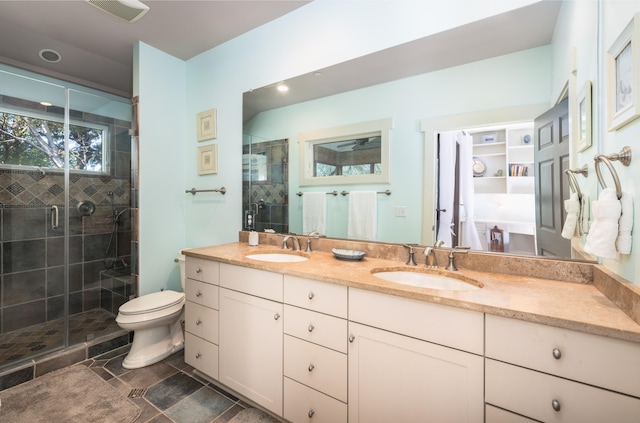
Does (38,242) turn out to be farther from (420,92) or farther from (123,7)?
(420,92)

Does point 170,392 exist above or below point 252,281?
below

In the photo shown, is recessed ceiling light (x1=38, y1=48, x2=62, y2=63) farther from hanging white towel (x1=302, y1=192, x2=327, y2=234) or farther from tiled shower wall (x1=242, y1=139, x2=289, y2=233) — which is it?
hanging white towel (x1=302, y1=192, x2=327, y2=234)

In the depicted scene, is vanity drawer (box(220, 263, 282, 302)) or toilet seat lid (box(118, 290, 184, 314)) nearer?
vanity drawer (box(220, 263, 282, 302))

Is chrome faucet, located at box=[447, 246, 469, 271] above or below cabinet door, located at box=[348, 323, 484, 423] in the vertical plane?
above

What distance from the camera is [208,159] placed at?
2.46 metres

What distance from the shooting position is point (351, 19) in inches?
66.4

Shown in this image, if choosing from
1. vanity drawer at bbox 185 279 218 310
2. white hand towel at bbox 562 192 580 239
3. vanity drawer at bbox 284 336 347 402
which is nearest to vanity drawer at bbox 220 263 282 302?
vanity drawer at bbox 185 279 218 310

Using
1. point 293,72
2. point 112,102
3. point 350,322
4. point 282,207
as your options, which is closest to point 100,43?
point 112,102

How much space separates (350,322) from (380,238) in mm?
647

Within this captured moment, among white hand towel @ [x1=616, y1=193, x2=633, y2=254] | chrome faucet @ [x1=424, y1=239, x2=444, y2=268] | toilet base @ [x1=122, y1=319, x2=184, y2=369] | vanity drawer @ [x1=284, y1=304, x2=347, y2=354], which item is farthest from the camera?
toilet base @ [x1=122, y1=319, x2=184, y2=369]

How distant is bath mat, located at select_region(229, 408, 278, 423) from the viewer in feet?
4.76

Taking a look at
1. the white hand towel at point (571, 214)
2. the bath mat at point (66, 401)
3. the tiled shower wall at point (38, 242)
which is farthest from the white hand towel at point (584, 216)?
the tiled shower wall at point (38, 242)

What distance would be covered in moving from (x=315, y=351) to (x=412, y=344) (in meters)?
0.46

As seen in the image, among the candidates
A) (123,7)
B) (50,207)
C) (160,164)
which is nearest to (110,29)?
(123,7)
